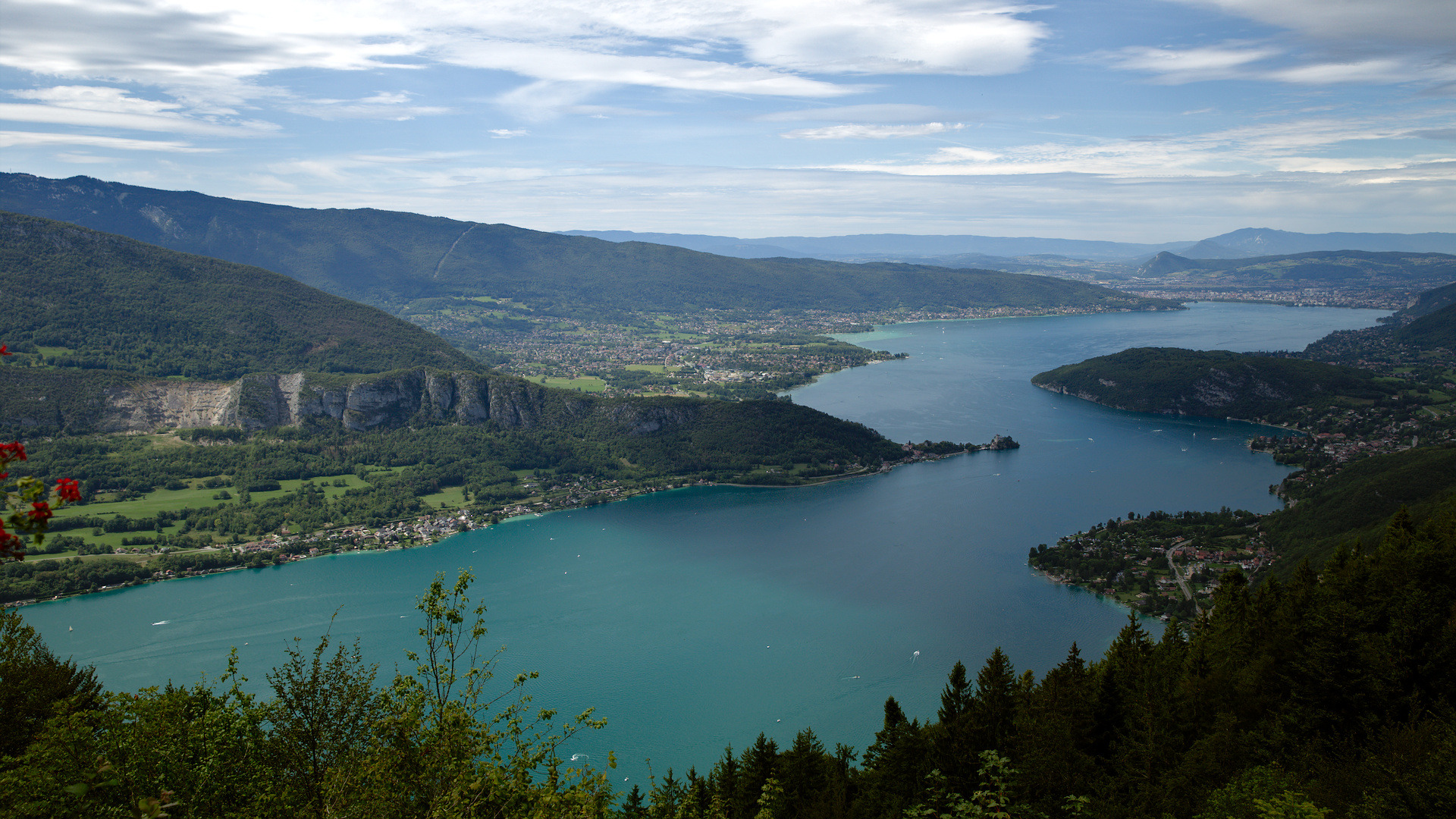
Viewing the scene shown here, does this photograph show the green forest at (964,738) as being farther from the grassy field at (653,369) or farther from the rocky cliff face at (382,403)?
the grassy field at (653,369)

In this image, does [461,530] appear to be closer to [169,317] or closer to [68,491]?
[169,317]

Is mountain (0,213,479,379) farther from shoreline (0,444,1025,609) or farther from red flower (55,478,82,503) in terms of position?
red flower (55,478,82,503)

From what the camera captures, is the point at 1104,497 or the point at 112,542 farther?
the point at 1104,497

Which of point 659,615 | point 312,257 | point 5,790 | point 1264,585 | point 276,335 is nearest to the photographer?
point 5,790

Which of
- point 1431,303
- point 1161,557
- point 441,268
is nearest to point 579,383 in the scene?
point 1161,557

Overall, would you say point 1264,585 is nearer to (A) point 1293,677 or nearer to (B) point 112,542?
(A) point 1293,677

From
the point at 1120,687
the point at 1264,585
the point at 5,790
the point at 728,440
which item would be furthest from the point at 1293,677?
the point at 728,440

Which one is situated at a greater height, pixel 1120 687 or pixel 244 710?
pixel 244 710
